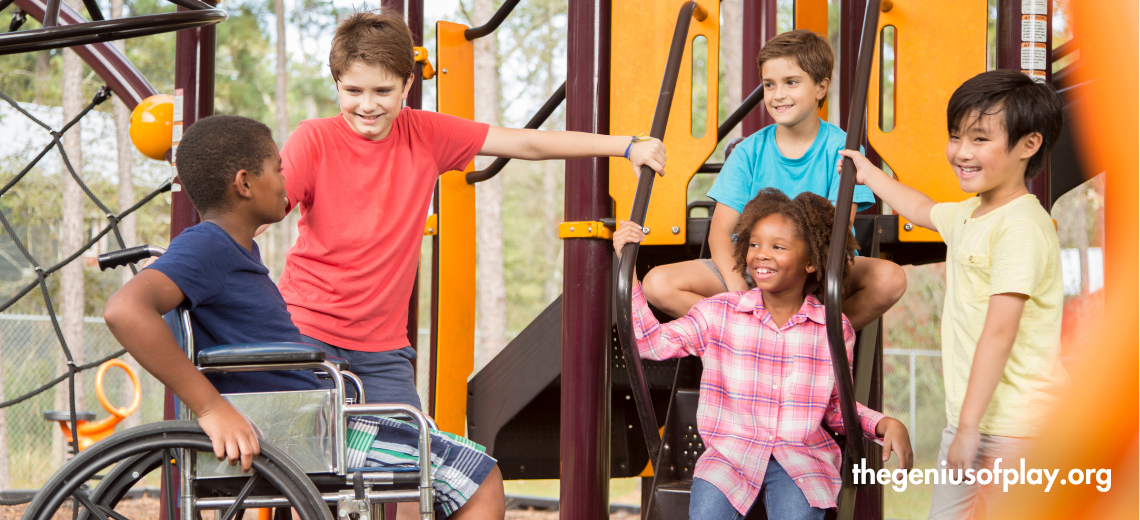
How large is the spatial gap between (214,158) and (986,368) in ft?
5.37

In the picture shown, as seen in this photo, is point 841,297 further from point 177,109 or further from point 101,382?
point 101,382

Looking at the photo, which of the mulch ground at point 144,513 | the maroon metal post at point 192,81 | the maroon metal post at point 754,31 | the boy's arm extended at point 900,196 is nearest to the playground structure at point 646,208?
the boy's arm extended at point 900,196

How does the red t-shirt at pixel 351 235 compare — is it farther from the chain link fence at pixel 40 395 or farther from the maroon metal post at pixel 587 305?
the chain link fence at pixel 40 395

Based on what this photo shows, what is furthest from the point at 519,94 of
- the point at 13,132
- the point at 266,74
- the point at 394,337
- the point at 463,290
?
the point at 394,337

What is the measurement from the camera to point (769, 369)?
2.31 metres

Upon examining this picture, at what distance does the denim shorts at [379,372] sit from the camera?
2398 mm

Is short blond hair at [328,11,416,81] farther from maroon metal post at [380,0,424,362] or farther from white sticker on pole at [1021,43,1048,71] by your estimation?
white sticker on pole at [1021,43,1048,71]

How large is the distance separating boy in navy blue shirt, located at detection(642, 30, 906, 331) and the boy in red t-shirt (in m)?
0.31

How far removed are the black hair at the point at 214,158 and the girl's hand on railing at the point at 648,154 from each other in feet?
3.08

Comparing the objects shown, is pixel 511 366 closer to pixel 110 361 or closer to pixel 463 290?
pixel 463 290

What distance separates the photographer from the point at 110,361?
13.8ft

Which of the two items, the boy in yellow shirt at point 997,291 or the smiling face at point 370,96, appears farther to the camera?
the smiling face at point 370,96

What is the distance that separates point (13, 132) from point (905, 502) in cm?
1207

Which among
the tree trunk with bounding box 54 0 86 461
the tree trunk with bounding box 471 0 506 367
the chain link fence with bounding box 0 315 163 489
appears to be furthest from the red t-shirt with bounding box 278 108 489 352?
the tree trunk with bounding box 471 0 506 367
